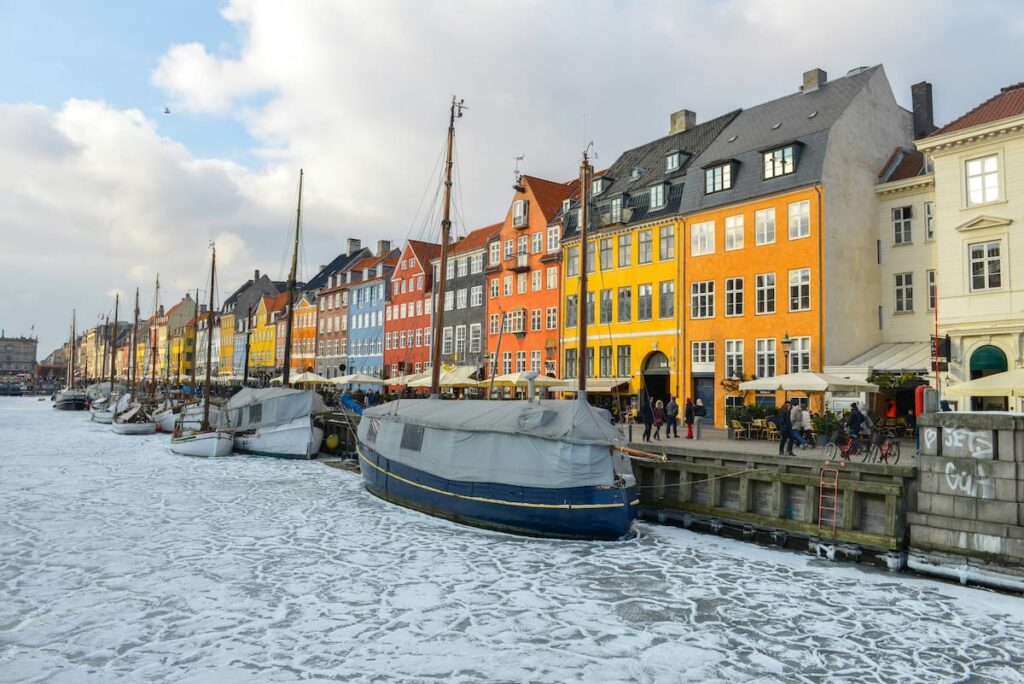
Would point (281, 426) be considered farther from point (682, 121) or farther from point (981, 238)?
point (981, 238)

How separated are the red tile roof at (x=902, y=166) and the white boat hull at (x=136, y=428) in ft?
163

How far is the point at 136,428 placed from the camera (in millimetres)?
51500

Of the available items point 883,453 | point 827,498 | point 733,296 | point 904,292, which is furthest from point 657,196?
point 827,498

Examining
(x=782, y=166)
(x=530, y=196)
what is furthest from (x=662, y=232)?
(x=530, y=196)

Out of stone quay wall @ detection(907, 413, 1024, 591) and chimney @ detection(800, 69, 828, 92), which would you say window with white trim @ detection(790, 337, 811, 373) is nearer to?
chimney @ detection(800, 69, 828, 92)

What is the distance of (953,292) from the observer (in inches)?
1005

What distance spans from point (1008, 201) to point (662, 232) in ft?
52.4

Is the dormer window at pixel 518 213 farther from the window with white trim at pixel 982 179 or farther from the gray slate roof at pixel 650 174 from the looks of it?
the window with white trim at pixel 982 179

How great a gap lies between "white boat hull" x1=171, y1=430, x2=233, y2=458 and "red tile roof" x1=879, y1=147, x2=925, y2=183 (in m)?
34.6

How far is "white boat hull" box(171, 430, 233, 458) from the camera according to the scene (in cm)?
3659

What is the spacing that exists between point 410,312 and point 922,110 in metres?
40.8

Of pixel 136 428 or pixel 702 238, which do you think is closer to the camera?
pixel 702 238

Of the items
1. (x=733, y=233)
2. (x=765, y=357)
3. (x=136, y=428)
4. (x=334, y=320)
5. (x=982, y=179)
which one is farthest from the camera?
(x=334, y=320)

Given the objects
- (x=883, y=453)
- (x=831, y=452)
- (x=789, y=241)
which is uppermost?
(x=789, y=241)
